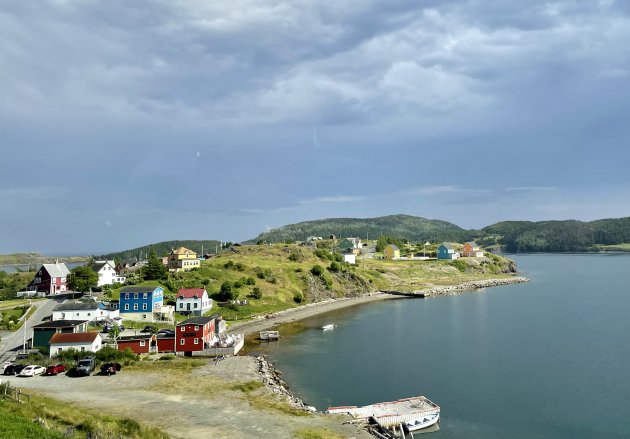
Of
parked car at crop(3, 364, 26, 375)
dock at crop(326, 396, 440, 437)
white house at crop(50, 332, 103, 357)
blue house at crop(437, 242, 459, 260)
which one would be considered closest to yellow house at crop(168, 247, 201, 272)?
white house at crop(50, 332, 103, 357)

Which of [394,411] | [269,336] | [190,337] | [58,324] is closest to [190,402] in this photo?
[394,411]

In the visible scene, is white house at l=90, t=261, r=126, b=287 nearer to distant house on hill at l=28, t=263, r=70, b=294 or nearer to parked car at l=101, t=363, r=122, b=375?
distant house on hill at l=28, t=263, r=70, b=294

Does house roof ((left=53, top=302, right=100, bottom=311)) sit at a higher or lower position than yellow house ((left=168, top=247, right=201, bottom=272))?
lower

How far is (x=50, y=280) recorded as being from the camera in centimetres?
9262

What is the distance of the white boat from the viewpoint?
122 ft

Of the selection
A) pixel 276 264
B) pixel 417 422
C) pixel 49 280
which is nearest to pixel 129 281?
pixel 49 280

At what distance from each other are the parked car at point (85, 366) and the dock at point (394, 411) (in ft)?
82.6

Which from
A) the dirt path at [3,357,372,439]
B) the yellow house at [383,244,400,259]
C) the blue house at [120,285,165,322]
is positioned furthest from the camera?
the yellow house at [383,244,400,259]

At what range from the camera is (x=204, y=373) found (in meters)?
49.1

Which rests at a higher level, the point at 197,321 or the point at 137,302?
the point at 137,302

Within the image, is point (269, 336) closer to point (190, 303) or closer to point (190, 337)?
point (190, 337)

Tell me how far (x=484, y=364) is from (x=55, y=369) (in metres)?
48.6

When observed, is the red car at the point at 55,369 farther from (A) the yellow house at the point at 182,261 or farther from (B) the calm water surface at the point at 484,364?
(A) the yellow house at the point at 182,261

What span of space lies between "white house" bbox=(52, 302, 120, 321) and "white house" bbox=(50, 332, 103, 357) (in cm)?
1215
